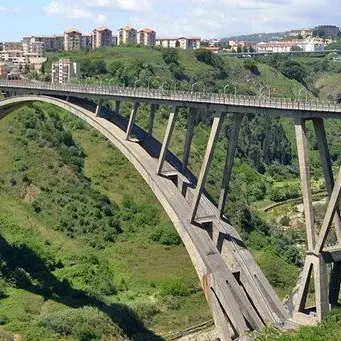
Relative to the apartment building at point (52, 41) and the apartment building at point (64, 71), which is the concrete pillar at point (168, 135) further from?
the apartment building at point (52, 41)

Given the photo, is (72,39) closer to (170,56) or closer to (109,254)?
(170,56)

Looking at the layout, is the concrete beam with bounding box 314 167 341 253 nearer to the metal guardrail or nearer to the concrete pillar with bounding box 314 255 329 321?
the concrete pillar with bounding box 314 255 329 321

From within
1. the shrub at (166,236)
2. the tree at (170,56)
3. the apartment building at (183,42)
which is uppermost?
the apartment building at (183,42)

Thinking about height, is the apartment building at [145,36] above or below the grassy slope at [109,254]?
above

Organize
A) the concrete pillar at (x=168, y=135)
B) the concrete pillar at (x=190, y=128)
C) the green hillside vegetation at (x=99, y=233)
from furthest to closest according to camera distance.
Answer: the green hillside vegetation at (x=99, y=233), the concrete pillar at (x=168, y=135), the concrete pillar at (x=190, y=128)

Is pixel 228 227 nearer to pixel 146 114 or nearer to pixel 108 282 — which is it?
pixel 108 282

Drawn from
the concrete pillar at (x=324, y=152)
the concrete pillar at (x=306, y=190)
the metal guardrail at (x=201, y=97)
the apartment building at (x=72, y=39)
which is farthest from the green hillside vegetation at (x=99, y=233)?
the apartment building at (x=72, y=39)

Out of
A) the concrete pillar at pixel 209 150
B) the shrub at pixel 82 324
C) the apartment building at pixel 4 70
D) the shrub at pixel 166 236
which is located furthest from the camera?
the apartment building at pixel 4 70
